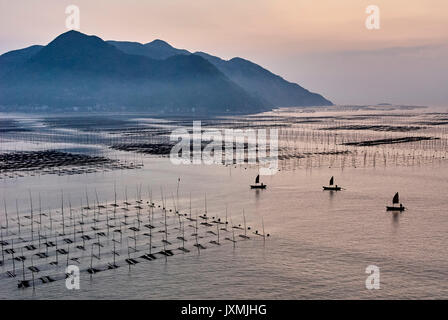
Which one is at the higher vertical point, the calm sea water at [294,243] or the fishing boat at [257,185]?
the fishing boat at [257,185]

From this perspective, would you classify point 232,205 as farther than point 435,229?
Yes

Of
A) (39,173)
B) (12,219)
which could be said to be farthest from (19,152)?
(12,219)

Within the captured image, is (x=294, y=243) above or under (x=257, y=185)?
under

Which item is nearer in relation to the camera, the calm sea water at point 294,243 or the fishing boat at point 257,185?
the calm sea water at point 294,243

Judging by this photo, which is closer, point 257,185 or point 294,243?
point 294,243

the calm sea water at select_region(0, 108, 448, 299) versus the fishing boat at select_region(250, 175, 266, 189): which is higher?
the fishing boat at select_region(250, 175, 266, 189)

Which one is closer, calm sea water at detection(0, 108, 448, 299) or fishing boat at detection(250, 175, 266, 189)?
calm sea water at detection(0, 108, 448, 299)

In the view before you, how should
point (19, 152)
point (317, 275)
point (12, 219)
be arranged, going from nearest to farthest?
point (317, 275)
point (12, 219)
point (19, 152)
